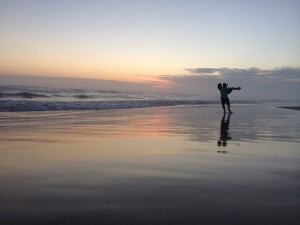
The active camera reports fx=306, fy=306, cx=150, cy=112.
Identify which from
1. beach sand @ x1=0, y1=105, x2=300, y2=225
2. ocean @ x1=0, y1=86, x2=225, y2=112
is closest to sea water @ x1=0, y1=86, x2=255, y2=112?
ocean @ x1=0, y1=86, x2=225, y2=112

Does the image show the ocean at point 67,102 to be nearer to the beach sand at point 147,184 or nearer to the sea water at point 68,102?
the sea water at point 68,102

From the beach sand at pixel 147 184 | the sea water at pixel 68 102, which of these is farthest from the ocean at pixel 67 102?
the beach sand at pixel 147 184

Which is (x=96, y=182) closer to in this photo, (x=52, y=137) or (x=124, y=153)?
(x=124, y=153)

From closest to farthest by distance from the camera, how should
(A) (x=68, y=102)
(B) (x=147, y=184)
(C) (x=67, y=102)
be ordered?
(B) (x=147, y=184) → (C) (x=67, y=102) → (A) (x=68, y=102)

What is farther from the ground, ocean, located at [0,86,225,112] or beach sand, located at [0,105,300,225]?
ocean, located at [0,86,225,112]

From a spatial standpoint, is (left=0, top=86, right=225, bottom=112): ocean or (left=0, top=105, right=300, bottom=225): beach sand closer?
(left=0, top=105, right=300, bottom=225): beach sand

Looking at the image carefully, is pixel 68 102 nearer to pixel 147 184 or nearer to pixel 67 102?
pixel 67 102

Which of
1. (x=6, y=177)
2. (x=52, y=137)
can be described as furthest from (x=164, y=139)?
(x=6, y=177)

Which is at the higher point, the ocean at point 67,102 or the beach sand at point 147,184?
the ocean at point 67,102

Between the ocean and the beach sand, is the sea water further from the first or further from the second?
the beach sand

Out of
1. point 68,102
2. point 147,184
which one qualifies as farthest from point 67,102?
point 147,184

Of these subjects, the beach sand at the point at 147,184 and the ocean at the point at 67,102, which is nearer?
the beach sand at the point at 147,184

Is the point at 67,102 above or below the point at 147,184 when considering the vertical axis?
above

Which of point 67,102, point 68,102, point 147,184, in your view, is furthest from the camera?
point 68,102
